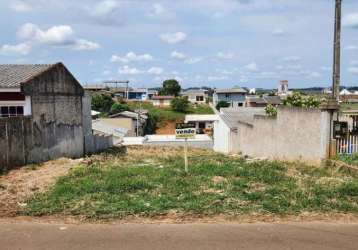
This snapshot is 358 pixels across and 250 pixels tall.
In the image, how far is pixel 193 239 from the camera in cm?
650

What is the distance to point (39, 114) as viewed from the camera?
65.5 feet

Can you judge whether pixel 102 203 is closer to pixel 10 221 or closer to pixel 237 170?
pixel 10 221

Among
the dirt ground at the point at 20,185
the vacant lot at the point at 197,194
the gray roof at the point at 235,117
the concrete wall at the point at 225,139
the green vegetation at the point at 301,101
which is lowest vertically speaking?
the concrete wall at the point at 225,139

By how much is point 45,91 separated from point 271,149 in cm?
1117

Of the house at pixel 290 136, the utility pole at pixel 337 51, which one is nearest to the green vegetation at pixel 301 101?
the house at pixel 290 136

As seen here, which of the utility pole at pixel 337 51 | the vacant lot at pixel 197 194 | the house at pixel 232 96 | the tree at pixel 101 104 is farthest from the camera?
the house at pixel 232 96

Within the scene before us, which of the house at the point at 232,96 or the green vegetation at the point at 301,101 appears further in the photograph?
the house at the point at 232,96

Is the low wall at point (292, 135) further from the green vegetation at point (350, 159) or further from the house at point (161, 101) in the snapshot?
the house at point (161, 101)

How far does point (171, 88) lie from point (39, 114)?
95634mm

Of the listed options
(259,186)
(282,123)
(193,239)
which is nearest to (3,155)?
(259,186)

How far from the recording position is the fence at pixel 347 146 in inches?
586

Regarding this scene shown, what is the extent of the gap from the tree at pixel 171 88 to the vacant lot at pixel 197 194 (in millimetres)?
103666

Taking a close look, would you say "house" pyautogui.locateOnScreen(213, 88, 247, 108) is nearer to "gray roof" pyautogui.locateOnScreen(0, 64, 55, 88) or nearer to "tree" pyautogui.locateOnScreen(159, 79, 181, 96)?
"tree" pyautogui.locateOnScreen(159, 79, 181, 96)

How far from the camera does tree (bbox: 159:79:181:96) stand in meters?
115
